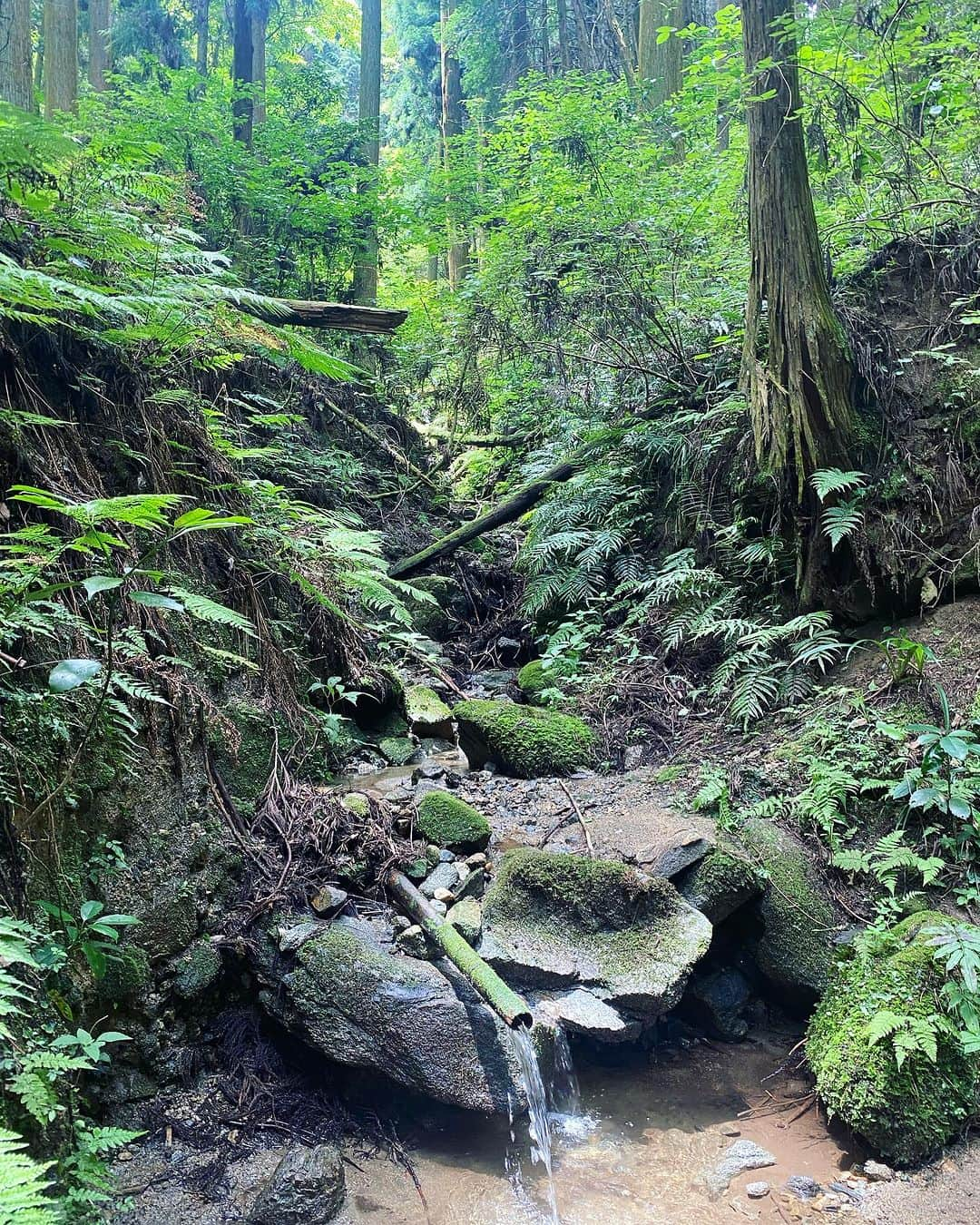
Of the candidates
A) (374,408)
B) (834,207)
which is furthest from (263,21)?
(834,207)

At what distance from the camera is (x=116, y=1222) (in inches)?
109

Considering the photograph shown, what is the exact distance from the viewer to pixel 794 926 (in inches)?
171

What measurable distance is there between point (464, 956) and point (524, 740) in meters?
2.56

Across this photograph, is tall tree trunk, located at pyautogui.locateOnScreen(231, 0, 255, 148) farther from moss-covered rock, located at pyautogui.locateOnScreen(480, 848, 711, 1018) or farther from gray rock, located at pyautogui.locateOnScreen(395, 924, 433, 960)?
gray rock, located at pyautogui.locateOnScreen(395, 924, 433, 960)

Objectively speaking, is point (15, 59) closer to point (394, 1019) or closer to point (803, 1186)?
point (394, 1019)

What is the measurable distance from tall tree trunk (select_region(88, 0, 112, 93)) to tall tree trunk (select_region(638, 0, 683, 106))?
10.6 metres

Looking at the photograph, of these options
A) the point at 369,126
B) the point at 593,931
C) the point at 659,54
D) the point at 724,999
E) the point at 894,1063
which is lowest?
the point at 724,999

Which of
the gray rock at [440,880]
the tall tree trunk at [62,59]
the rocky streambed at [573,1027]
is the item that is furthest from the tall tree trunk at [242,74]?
the gray rock at [440,880]

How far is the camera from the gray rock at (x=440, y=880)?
4535 millimetres

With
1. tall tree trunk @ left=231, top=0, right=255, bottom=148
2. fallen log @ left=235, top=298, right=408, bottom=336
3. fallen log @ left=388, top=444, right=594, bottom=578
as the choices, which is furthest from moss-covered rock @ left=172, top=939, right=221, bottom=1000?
tall tree trunk @ left=231, top=0, right=255, bottom=148

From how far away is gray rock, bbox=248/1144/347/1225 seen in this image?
297 centimetres

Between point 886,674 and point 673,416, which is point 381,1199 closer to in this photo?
point 886,674

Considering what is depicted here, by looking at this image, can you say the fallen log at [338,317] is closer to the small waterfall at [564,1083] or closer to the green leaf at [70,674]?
the green leaf at [70,674]

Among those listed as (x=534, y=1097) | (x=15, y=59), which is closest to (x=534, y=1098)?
(x=534, y=1097)
